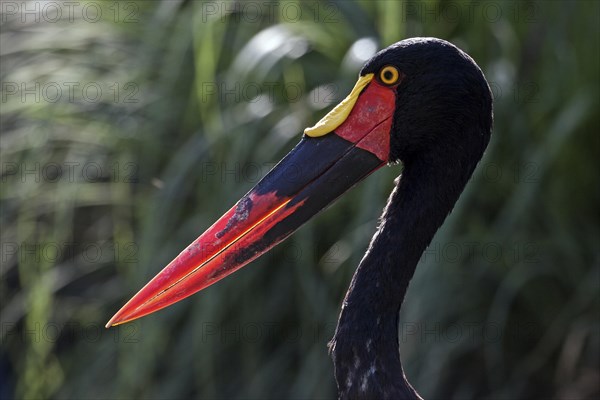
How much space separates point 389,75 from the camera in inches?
122

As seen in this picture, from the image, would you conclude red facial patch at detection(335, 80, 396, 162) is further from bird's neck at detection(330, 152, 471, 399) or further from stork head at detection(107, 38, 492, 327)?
bird's neck at detection(330, 152, 471, 399)

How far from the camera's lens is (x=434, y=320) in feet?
15.4

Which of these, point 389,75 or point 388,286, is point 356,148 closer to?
point 389,75

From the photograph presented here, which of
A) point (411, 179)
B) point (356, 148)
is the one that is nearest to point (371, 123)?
point (356, 148)

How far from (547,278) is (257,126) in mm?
1484

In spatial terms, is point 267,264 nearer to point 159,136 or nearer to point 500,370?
point 159,136

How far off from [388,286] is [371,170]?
1.13 feet

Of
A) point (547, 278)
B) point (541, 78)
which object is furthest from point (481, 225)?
point (541, 78)

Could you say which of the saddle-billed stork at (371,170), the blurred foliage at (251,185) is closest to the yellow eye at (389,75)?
the saddle-billed stork at (371,170)

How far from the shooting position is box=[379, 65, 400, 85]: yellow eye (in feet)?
10.2

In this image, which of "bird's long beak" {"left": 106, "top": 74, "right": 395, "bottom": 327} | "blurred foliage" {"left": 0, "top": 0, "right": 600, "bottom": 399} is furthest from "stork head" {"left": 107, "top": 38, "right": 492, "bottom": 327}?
"blurred foliage" {"left": 0, "top": 0, "right": 600, "bottom": 399}

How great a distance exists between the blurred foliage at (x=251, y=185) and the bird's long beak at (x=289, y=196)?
1.42 meters

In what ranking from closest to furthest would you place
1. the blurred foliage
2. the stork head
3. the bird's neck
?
the bird's neck
the stork head
the blurred foliage

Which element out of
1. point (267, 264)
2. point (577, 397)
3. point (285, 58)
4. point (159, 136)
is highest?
point (285, 58)
